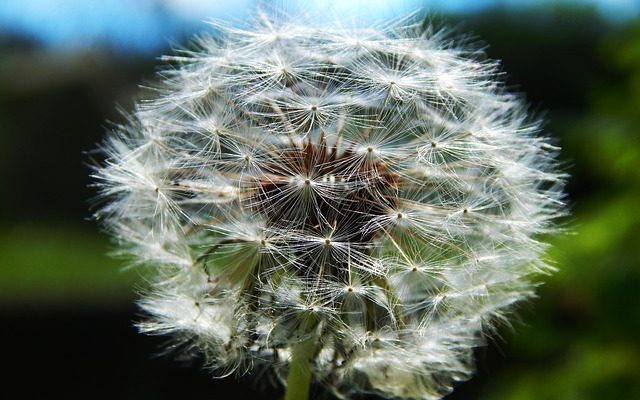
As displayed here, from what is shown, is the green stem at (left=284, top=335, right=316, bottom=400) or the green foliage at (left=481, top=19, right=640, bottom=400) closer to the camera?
the green stem at (left=284, top=335, right=316, bottom=400)

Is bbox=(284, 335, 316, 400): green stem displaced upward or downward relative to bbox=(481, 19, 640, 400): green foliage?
downward

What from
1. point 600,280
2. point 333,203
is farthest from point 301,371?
point 600,280

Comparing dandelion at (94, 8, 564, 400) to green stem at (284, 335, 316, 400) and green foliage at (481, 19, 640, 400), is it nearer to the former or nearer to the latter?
green stem at (284, 335, 316, 400)

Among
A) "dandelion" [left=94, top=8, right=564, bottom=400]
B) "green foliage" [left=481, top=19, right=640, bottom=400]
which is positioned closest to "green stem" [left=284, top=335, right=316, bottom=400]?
"dandelion" [left=94, top=8, right=564, bottom=400]

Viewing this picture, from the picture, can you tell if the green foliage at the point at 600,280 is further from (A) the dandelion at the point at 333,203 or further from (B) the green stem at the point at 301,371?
(B) the green stem at the point at 301,371

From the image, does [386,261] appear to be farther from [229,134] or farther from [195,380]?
[195,380]

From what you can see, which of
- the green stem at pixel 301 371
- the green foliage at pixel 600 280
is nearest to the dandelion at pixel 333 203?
the green stem at pixel 301 371

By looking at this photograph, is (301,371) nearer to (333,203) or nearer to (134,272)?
(333,203)

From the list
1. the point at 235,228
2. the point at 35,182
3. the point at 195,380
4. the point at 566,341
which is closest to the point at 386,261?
the point at 235,228
